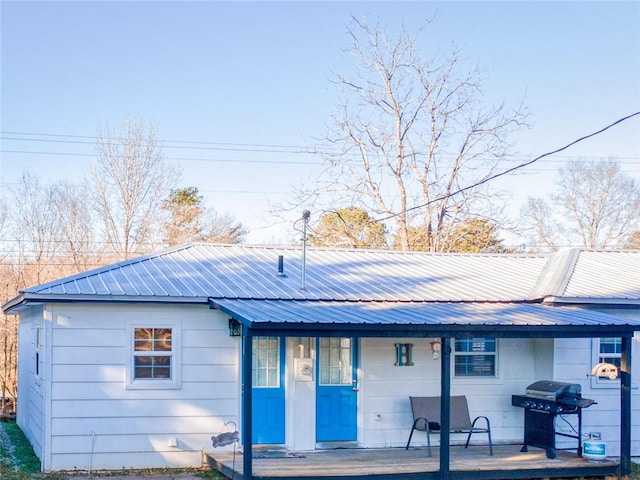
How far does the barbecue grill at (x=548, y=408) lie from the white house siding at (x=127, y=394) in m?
4.63

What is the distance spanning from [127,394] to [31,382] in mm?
3584

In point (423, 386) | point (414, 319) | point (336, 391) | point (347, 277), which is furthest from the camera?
point (347, 277)

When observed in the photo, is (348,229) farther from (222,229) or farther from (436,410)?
(436,410)

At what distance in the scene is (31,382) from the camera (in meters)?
13.8

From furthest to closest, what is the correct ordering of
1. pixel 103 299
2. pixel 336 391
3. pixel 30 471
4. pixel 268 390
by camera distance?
1. pixel 336 391
2. pixel 268 390
3. pixel 30 471
4. pixel 103 299

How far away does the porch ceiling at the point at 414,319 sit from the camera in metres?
9.80

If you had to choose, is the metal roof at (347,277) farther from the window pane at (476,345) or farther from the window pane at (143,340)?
the window pane at (476,345)

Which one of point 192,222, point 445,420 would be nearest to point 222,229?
point 192,222

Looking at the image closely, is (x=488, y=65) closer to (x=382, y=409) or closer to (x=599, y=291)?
(x=599, y=291)

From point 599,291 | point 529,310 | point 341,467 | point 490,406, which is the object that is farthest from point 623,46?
point 341,467

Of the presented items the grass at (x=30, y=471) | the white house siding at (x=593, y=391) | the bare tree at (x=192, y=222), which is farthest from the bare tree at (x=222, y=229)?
the white house siding at (x=593, y=391)

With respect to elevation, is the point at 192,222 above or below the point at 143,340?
above

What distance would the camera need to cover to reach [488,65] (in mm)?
27500

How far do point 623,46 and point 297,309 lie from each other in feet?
31.2
